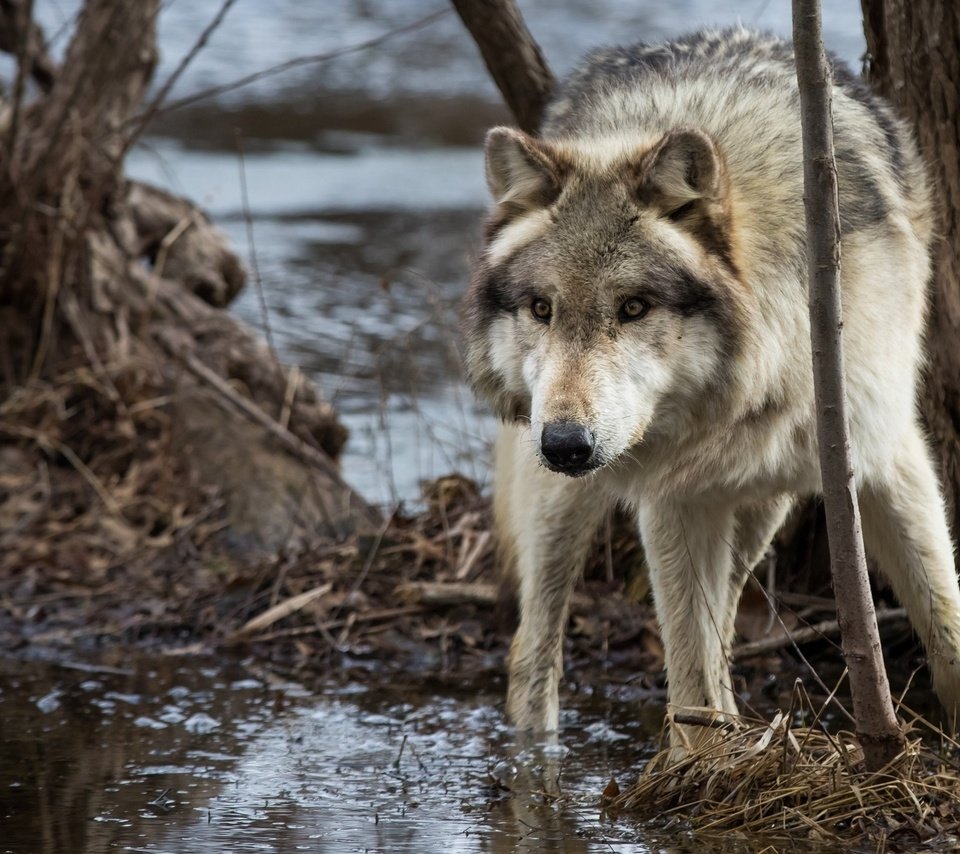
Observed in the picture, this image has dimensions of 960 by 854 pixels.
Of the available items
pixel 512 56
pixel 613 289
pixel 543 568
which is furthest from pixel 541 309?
pixel 512 56

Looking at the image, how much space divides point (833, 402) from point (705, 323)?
0.53 metres

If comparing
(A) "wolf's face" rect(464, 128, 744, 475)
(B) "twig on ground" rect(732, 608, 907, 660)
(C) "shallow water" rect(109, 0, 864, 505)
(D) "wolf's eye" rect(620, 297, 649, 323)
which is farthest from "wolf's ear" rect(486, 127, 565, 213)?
(B) "twig on ground" rect(732, 608, 907, 660)

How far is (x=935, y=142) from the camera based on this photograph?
4.92m

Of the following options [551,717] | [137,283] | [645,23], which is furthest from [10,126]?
[645,23]

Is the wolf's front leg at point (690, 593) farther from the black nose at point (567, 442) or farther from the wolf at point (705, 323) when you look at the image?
the black nose at point (567, 442)

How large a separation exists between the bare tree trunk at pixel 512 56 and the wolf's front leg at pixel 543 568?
1535mm

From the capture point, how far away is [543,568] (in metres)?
5.10

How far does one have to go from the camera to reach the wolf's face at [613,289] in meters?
3.73

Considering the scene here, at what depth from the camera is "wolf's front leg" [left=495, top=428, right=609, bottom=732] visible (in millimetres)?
4992

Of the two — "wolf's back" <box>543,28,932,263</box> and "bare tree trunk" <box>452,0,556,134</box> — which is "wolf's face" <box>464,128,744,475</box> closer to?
"wolf's back" <box>543,28,932,263</box>

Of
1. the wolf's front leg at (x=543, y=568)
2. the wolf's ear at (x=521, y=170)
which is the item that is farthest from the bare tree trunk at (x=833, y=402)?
the wolf's front leg at (x=543, y=568)

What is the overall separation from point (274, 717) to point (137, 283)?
3185 mm

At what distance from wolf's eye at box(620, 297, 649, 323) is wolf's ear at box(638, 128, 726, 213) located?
293 millimetres

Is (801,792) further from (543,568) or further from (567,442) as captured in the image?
(543,568)
